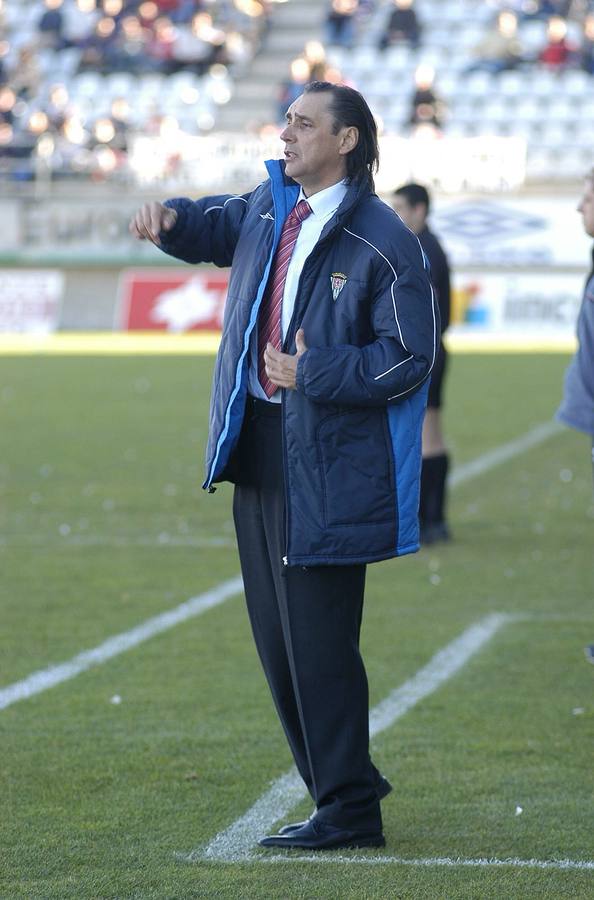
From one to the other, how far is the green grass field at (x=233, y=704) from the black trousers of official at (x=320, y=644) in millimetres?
207

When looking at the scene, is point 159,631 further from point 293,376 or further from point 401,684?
point 293,376

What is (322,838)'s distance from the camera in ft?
13.7

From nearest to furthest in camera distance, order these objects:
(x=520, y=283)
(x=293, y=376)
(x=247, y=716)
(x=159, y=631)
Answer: (x=293, y=376)
(x=247, y=716)
(x=159, y=631)
(x=520, y=283)

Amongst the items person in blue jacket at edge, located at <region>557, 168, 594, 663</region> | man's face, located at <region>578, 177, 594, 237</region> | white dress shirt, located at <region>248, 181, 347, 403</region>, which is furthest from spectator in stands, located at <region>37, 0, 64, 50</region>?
white dress shirt, located at <region>248, 181, 347, 403</region>

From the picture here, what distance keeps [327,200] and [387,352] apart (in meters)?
0.47

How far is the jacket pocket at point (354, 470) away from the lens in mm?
3984

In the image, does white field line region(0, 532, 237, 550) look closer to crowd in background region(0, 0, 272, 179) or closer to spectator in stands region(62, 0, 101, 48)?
crowd in background region(0, 0, 272, 179)

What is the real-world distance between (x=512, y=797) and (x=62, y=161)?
2829 centimetres

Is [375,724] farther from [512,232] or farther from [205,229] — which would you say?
[512,232]

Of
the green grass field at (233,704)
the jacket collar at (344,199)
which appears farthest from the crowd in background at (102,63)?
the jacket collar at (344,199)

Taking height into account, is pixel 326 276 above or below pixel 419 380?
above

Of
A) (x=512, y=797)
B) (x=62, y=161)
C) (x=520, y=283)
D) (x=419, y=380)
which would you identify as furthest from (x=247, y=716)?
(x=62, y=161)

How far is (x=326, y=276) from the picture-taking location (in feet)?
13.1

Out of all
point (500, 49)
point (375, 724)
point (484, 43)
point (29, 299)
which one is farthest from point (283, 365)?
point (484, 43)
